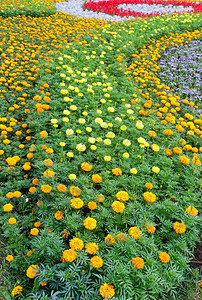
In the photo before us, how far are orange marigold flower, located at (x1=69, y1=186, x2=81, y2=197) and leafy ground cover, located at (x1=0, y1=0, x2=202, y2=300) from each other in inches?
0.4

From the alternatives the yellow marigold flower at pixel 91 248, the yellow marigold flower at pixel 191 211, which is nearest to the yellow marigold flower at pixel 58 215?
the yellow marigold flower at pixel 91 248

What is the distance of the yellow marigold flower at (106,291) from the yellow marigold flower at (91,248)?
0.26 meters

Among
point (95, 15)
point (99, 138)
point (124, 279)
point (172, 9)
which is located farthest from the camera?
point (172, 9)

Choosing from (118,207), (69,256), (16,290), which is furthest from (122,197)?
(16,290)

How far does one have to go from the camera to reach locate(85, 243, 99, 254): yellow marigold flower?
200 cm

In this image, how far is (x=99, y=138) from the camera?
3.16 m

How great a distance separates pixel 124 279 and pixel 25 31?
22.2ft

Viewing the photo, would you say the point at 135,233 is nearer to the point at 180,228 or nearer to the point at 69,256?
the point at 180,228

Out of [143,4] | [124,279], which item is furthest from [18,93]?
[143,4]

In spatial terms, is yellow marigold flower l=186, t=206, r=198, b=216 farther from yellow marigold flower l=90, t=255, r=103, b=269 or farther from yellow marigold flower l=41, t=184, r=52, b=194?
yellow marigold flower l=41, t=184, r=52, b=194

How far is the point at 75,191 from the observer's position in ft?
8.12

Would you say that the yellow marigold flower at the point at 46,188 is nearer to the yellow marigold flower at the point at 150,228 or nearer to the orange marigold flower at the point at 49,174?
the orange marigold flower at the point at 49,174

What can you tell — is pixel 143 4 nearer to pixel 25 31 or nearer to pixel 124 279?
pixel 25 31

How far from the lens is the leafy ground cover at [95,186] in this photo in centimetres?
200
